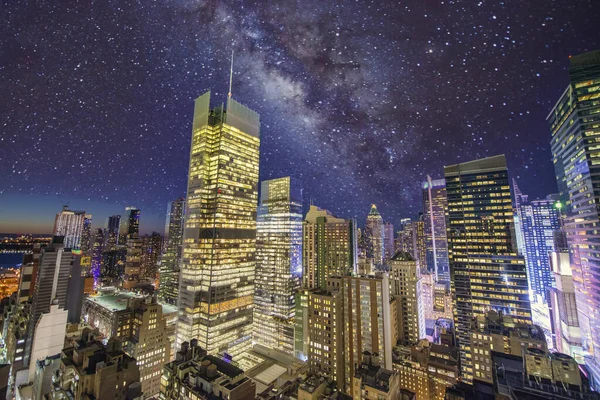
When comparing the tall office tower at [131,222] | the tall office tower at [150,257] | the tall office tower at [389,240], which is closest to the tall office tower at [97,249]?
the tall office tower at [131,222]

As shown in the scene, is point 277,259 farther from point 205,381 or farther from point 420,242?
point 420,242

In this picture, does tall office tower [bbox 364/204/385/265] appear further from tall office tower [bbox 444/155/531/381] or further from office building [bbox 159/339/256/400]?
office building [bbox 159/339/256/400]

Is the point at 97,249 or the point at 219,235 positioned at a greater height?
the point at 219,235

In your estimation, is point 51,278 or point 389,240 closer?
point 51,278

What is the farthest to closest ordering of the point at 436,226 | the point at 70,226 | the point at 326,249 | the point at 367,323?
the point at 436,226, the point at 70,226, the point at 326,249, the point at 367,323

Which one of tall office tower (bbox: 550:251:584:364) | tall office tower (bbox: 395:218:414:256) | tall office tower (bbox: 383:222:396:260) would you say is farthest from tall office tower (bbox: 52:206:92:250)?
tall office tower (bbox: 550:251:584:364)

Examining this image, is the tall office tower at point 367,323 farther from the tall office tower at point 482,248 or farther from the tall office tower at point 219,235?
the tall office tower at point 219,235

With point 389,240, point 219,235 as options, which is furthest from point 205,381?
point 389,240

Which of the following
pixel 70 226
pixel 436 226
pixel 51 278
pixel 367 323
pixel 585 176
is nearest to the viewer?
pixel 585 176
